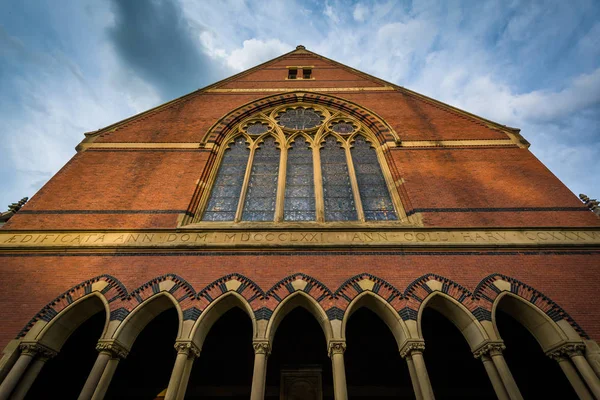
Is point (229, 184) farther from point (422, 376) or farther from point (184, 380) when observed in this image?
point (422, 376)

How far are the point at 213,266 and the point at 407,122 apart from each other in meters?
7.14

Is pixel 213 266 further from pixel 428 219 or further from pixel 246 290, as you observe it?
pixel 428 219

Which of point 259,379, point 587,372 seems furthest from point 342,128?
point 587,372

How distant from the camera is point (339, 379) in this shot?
489cm

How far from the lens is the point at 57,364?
6.96 meters

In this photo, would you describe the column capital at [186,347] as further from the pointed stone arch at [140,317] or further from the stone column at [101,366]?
the stone column at [101,366]

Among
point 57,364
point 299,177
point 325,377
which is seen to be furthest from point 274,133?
point 57,364

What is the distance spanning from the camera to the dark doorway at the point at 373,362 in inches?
279

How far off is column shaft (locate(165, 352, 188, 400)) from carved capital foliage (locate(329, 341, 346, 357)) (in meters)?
2.34

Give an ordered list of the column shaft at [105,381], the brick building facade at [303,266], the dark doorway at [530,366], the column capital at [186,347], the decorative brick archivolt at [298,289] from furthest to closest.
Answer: the dark doorway at [530,366] < the decorative brick archivolt at [298,289] < the brick building facade at [303,266] < the column capital at [186,347] < the column shaft at [105,381]

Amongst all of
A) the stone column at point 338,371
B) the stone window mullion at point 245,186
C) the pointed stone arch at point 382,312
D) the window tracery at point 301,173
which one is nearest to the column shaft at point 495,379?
the pointed stone arch at point 382,312

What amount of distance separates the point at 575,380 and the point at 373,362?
3.70 meters


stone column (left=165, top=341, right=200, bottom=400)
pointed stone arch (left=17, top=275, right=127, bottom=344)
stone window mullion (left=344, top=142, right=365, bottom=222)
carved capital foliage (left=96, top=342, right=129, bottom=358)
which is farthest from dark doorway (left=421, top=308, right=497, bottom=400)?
pointed stone arch (left=17, top=275, right=127, bottom=344)

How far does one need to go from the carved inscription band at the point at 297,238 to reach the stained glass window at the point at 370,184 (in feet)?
3.34
